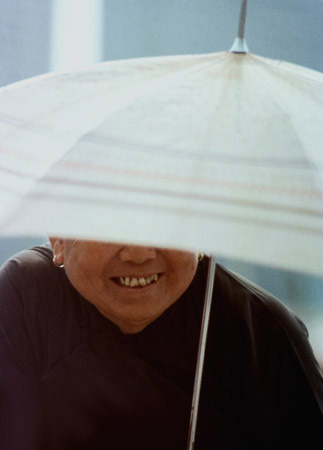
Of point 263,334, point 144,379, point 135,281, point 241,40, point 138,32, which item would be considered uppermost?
point 138,32

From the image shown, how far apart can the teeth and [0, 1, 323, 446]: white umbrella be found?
0.44 meters

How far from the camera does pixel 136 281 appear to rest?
5.29ft

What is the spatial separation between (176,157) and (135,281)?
1.71ft

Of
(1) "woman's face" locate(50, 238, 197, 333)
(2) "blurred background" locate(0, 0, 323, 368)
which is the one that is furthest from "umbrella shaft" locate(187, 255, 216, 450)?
(2) "blurred background" locate(0, 0, 323, 368)

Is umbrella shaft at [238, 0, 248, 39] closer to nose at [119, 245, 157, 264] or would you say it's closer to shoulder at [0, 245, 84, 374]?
nose at [119, 245, 157, 264]

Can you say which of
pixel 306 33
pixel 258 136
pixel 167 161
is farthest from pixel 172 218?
pixel 306 33

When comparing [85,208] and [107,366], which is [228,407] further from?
[85,208]

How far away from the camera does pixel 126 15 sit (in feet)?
12.0

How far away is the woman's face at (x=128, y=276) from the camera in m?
1.58

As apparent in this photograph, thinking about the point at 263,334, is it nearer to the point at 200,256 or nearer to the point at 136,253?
the point at 200,256

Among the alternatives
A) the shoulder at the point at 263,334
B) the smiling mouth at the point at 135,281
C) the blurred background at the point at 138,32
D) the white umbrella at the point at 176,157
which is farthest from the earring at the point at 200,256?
the blurred background at the point at 138,32

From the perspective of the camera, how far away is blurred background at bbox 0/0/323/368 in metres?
3.38

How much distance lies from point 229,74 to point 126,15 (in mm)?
2529

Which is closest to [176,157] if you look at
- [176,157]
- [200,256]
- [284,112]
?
[176,157]
